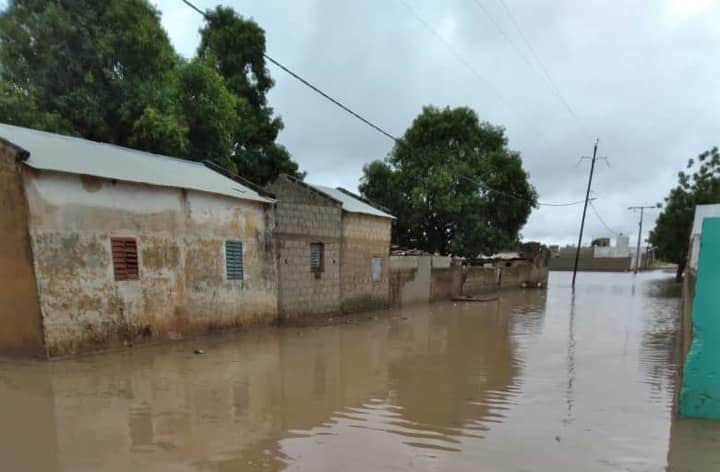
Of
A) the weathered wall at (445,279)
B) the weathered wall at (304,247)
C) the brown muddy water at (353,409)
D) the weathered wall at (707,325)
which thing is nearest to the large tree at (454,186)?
the weathered wall at (445,279)

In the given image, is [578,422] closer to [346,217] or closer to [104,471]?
[104,471]

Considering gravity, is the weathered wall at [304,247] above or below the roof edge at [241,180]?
below

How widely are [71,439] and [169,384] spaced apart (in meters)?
2.06

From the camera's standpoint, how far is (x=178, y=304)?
31.2ft

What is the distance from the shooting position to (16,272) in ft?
24.2

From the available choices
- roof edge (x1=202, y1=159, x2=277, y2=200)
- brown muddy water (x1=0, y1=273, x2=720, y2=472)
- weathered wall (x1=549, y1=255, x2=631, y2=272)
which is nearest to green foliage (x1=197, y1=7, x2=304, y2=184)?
roof edge (x1=202, y1=159, x2=277, y2=200)

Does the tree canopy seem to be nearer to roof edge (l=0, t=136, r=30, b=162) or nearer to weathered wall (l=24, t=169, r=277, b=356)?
weathered wall (l=24, t=169, r=277, b=356)

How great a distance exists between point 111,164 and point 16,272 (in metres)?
2.81

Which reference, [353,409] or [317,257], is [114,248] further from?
[317,257]

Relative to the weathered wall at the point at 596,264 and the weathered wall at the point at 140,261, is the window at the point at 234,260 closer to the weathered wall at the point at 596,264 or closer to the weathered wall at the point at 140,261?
the weathered wall at the point at 140,261

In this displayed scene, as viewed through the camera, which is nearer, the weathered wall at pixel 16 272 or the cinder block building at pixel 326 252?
the weathered wall at pixel 16 272

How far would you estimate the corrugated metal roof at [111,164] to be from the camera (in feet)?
25.5

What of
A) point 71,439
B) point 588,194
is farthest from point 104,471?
point 588,194

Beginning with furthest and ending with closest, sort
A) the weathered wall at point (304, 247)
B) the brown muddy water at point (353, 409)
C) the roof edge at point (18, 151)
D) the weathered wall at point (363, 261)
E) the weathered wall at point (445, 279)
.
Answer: the weathered wall at point (445, 279) < the weathered wall at point (363, 261) < the weathered wall at point (304, 247) < the roof edge at point (18, 151) < the brown muddy water at point (353, 409)
